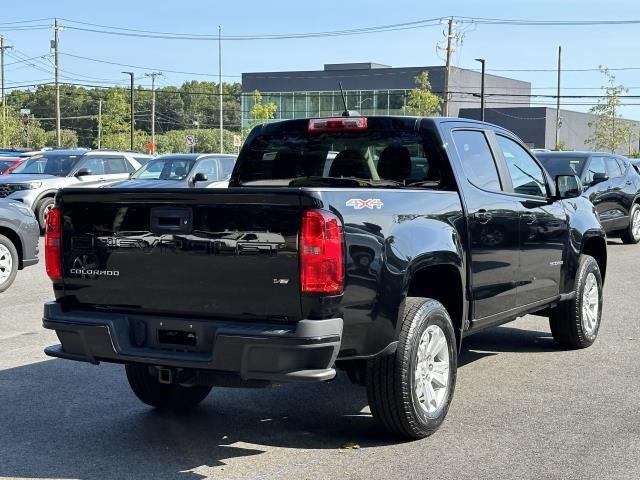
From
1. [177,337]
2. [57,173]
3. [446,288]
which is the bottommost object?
[177,337]

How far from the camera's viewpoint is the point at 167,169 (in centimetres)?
1834

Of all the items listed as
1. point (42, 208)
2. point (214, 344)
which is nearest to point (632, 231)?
point (42, 208)

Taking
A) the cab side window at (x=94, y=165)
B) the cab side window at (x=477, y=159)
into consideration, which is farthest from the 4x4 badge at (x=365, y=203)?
the cab side window at (x=94, y=165)

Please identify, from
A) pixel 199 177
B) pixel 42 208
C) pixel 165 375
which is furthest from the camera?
pixel 42 208

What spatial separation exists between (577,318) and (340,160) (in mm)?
2824

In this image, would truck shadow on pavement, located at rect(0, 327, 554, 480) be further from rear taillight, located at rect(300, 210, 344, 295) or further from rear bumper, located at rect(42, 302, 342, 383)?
rear taillight, located at rect(300, 210, 344, 295)

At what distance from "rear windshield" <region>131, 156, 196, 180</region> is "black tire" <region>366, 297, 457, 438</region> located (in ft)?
43.4

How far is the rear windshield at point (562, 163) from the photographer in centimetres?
1650

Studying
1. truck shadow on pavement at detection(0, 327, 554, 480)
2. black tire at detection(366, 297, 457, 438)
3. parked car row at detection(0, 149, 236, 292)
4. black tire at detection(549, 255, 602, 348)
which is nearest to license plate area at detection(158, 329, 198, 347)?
truck shadow on pavement at detection(0, 327, 554, 480)

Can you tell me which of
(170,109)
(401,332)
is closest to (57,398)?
(401,332)

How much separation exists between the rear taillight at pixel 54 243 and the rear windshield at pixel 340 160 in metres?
1.90

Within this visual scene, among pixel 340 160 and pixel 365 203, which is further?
pixel 340 160

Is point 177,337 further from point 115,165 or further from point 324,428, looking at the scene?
point 115,165

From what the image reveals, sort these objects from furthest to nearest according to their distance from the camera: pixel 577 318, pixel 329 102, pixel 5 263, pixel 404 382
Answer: pixel 329 102, pixel 5 263, pixel 577 318, pixel 404 382
